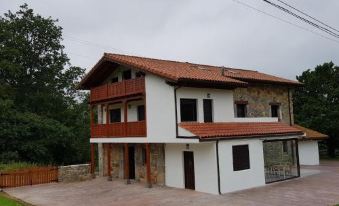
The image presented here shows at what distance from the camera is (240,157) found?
18.8m

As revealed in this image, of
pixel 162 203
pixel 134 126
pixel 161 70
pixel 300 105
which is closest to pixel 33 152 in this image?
pixel 134 126

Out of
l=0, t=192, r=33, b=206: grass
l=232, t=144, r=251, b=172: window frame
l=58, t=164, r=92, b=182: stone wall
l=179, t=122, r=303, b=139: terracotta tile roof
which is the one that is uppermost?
l=179, t=122, r=303, b=139: terracotta tile roof

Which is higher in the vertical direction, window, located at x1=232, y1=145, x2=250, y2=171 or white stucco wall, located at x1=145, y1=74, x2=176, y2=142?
white stucco wall, located at x1=145, y1=74, x2=176, y2=142

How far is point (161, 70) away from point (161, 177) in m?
6.10

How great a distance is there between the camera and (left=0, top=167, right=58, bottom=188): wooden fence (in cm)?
2177

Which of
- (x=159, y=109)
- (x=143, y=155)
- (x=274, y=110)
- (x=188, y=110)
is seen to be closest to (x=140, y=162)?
(x=143, y=155)

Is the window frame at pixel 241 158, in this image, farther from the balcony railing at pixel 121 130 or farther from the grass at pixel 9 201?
the grass at pixel 9 201

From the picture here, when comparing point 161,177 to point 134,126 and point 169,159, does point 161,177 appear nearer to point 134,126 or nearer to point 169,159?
point 169,159

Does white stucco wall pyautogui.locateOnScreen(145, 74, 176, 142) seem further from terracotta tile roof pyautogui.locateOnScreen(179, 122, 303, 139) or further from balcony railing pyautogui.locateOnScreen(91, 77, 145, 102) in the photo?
terracotta tile roof pyautogui.locateOnScreen(179, 122, 303, 139)

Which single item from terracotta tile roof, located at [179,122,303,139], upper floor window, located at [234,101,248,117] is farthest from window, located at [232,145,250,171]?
upper floor window, located at [234,101,248,117]

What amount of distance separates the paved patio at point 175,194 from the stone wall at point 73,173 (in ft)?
5.27

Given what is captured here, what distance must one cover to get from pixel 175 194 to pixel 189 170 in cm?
182

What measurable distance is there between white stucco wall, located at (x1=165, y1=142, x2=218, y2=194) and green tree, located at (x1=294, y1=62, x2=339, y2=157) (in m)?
18.7

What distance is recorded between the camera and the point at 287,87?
2819 centimetres
